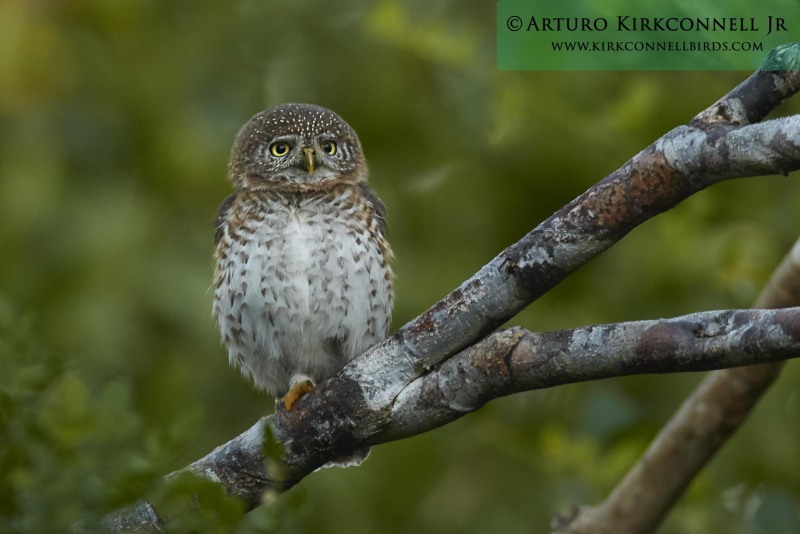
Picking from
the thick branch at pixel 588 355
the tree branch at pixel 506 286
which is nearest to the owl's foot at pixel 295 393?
the tree branch at pixel 506 286

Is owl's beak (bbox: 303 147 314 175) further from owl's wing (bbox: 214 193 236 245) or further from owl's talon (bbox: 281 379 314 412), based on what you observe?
owl's talon (bbox: 281 379 314 412)

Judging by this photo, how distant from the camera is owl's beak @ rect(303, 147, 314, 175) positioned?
189 inches

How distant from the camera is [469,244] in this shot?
6.44 metres

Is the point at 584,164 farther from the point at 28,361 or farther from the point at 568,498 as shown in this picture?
the point at 28,361

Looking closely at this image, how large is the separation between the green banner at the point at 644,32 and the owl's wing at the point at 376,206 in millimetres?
915

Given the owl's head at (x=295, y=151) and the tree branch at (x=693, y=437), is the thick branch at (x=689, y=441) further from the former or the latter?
Answer: the owl's head at (x=295, y=151)

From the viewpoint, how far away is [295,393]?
384 centimetres

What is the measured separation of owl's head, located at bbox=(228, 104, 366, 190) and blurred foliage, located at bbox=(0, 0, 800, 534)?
92 cm

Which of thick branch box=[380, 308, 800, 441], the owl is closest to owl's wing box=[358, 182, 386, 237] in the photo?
the owl

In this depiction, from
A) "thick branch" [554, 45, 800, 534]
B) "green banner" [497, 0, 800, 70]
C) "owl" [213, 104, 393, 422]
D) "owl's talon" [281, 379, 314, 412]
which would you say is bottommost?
"thick branch" [554, 45, 800, 534]

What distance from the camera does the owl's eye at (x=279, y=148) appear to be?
16.2 feet

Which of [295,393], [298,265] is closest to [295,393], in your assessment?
[295,393]

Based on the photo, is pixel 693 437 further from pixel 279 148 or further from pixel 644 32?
pixel 279 148

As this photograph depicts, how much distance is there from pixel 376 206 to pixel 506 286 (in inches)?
74.3
